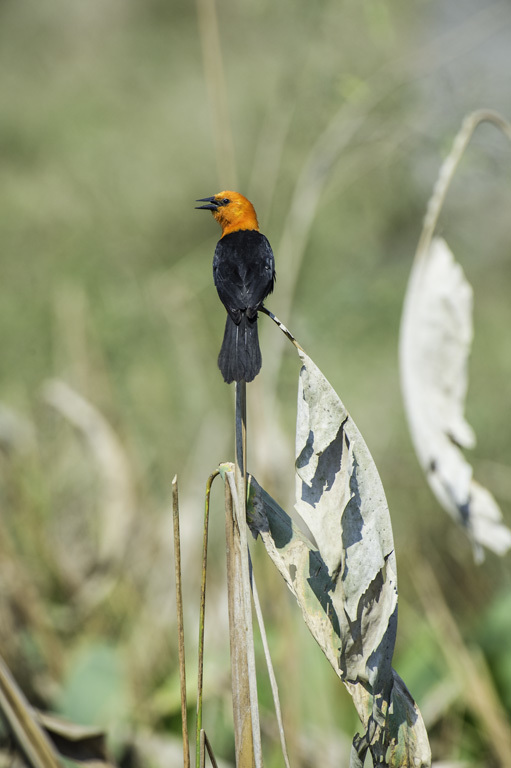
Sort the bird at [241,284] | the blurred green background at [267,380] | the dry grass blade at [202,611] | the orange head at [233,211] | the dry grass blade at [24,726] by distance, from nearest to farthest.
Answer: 1. the dry grass blade at [202,611]
2. the bird at [241,284]
3. the dry grass blade at [24,726]
4. the orange head at [233,211]
5. the blurred green background at [267,380]

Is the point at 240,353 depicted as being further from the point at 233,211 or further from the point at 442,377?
the point at 442,377

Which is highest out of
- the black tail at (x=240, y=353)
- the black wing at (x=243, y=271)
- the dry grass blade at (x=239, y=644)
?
the black wing at (x=243, y=271)

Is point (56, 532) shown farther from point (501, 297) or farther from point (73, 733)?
point (501, 297)

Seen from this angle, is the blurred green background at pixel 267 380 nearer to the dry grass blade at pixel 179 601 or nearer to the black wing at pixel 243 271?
the black wing at pixel 243 271

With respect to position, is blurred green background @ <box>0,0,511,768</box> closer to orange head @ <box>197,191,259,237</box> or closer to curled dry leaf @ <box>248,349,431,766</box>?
orange head @ <box>197,191,259,237</box>

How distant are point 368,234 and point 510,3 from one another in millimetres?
1985

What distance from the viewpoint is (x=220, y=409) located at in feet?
8.84

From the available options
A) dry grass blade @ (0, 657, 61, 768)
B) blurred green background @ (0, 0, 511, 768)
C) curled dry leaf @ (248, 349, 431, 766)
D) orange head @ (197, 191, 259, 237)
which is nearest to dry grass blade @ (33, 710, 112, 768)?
dry grass blade @ (0, 657, 61, 768)

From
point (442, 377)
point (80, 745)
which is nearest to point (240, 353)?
point (442, 377)

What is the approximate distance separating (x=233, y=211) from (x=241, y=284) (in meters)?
0.23

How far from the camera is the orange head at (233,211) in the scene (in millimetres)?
998

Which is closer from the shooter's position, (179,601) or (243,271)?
(179,601)

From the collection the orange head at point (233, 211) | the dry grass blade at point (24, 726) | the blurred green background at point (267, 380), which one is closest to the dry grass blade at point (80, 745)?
the dry grass blade at point (24, 726)

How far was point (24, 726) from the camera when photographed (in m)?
0.84
